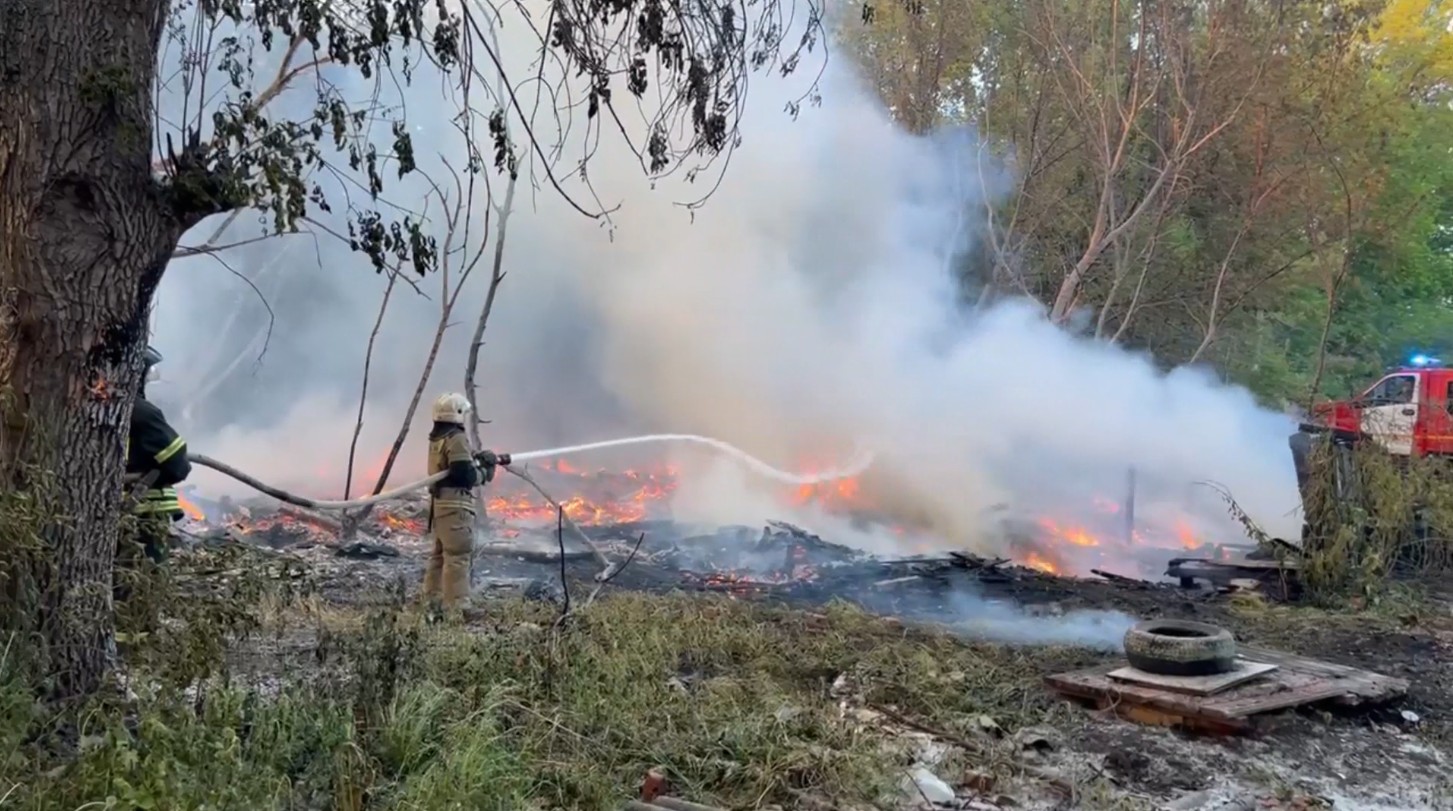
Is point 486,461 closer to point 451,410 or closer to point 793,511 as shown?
point 451,410

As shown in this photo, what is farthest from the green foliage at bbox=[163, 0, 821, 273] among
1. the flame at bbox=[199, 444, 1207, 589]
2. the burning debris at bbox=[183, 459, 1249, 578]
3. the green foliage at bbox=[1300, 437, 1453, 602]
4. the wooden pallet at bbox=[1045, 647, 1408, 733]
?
the flame at bbox=[199, 444, 1207, 589]

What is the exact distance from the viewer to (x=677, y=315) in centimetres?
1755

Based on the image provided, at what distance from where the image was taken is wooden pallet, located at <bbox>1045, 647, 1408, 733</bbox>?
514 cm

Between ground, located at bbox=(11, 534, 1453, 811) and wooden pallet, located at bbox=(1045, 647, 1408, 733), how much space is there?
10 cm

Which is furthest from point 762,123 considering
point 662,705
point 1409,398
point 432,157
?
point 662,705

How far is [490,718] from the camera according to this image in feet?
13.1

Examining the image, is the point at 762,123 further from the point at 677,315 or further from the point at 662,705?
the point at 662,705

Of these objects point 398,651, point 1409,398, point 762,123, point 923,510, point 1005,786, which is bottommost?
point 1005,786

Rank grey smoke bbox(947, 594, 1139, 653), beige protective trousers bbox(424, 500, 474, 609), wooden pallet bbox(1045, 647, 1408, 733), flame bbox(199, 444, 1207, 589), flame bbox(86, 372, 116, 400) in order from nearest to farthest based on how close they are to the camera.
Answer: flame bbox(86, 372, 116, 400)
wooden pallet bbox(1045, 647, 1408, 733)
grey smoke bbox(947, 594, 1139, 653)
beige protective trousers bbox(424, 500, 474, 609)
flame bbox(199, 444, 1207, 589)

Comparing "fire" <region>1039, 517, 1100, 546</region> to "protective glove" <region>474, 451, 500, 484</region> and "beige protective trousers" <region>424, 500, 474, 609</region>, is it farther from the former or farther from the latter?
"beige protective trousers" <region>424, 500, 474, 609</region>

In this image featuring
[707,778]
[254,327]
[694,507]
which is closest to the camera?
[707,778]

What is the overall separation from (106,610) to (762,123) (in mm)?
13669

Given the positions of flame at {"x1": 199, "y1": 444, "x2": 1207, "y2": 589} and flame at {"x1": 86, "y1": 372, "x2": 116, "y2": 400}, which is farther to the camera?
flame at {"x1": 199, "y1": 444, "x2": 1207, "y2": 589}

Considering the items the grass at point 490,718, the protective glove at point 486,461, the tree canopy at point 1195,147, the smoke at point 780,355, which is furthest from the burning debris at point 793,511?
the grass at point 490,718
